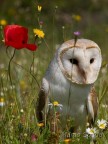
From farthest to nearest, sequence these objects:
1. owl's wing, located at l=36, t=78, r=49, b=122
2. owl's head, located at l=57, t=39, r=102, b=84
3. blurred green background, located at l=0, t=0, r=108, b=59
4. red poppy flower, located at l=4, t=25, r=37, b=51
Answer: blurred green background, located at l=0, t=0, r=108, b=59 → owl's wing, located at l=36, t=78, r=49, b=122 → owl's head, located at l=57, t=39, r=102, b=84 → red poppy flower, located at l=4, t=25, r=37, b=51

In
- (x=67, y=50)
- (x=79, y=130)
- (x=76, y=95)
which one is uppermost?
(x=67, y=50)

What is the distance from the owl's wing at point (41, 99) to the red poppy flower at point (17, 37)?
0.29 metres

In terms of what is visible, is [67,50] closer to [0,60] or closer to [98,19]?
[0,60]

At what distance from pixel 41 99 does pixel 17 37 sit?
465 millimetres

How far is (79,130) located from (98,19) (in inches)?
365

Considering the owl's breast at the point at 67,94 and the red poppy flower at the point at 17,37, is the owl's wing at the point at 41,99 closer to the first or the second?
the owl's breast at the point at 67,94

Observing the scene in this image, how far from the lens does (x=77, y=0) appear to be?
43.5 feet

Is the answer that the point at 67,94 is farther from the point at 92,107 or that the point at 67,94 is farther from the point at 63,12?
the point at 63,12

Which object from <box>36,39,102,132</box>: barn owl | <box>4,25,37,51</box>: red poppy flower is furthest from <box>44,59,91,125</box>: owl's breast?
<box>4,25,37,51</box>: red poppy flower

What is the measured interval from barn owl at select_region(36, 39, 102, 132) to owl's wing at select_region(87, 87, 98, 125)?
0.06 meters

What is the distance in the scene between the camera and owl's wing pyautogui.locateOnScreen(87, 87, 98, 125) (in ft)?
11.6

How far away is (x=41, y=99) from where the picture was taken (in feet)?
11.7

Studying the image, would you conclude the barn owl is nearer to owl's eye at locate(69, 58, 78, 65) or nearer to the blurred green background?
owl's eye at locate(69, 58, 78, 65)

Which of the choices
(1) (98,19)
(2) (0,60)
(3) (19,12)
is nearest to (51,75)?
(2) (0,60)
